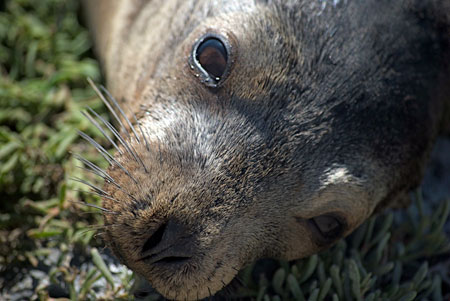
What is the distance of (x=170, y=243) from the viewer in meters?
2.09

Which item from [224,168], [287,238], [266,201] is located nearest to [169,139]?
[224,168]

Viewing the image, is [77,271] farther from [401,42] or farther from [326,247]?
[401,42]

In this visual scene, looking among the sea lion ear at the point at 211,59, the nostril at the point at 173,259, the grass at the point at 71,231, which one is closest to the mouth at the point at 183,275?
the nostril at the point at 173,259

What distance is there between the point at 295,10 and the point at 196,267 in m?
1.20

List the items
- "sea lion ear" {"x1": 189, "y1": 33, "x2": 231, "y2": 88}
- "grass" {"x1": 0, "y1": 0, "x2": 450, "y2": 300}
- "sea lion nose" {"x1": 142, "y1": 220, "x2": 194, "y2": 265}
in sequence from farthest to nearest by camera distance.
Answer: "grass" {"x1": 0, "y1": 0, "x2": 450, "y2": 300} < "sea lion ear" {"x1": 189, "y1": 33, "x2": 231, "y2": 88} < "sea lion nose" {"x1": 142, "y1": 220, "x2": 194, "y2": 265}

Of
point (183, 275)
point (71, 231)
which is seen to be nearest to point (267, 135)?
point (183, 275)

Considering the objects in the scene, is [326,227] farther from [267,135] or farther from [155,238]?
[155,238]

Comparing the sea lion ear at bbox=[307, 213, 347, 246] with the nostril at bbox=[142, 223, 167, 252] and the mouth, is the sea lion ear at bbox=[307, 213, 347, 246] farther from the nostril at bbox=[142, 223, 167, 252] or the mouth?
the nostril at bbox=[142, 223, 167, 252]

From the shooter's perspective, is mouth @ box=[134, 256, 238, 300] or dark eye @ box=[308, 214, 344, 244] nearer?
mouth @ box=[134, 256, 238, 300]

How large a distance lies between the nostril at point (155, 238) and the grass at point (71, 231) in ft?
1.47

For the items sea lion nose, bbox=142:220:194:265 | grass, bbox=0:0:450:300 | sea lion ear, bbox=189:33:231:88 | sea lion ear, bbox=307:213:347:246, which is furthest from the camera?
grass, bbox=0:0:450:300

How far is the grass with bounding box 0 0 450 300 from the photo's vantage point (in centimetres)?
266

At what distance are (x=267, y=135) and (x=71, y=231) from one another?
1168 mm

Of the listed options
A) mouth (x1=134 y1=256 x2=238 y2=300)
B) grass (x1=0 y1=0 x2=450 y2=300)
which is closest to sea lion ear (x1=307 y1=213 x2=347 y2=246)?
grass (x1=0 y1=0 x2=450 y2=300)
